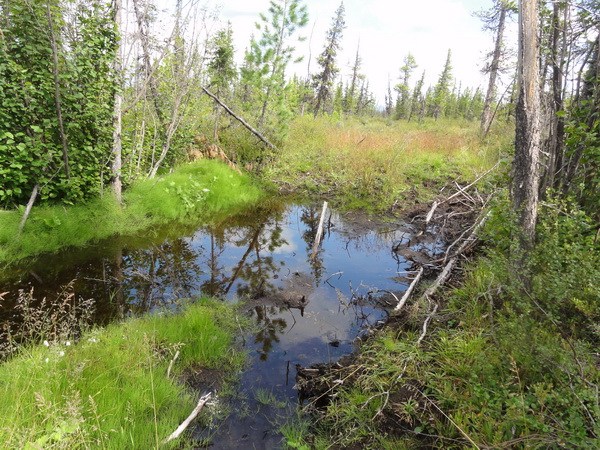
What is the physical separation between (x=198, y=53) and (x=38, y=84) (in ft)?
10.8

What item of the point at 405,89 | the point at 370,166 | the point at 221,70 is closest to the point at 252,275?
the point at 370,166

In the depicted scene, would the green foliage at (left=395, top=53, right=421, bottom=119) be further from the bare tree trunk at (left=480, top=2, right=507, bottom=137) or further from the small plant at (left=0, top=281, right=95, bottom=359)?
the small plant at (left=0, top=281, right=95, bottom=359)

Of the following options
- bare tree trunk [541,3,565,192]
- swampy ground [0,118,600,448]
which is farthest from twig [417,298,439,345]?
bare tree trunk [541,3,565,192]

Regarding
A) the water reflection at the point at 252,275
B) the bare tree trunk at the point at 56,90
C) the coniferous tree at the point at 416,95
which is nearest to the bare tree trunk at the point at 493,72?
the water reflection at the point at 252,275

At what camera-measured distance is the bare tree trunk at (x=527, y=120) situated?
2980 mm

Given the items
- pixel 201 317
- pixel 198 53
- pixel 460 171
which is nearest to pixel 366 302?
pixel 201 317

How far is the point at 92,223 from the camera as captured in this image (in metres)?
6.32

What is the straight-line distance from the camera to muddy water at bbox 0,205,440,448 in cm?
330

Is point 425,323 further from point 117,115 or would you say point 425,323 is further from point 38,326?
point 117,115

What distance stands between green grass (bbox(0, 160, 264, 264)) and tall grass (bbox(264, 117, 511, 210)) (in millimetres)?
1987

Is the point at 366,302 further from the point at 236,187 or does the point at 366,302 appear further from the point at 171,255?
the point at 236,187

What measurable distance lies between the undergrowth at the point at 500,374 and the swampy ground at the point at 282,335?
2 centimetres

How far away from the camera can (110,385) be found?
2.84 meters

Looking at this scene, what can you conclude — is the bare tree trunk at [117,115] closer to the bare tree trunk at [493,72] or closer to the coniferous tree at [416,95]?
the bare tree trunk at [493,72]
